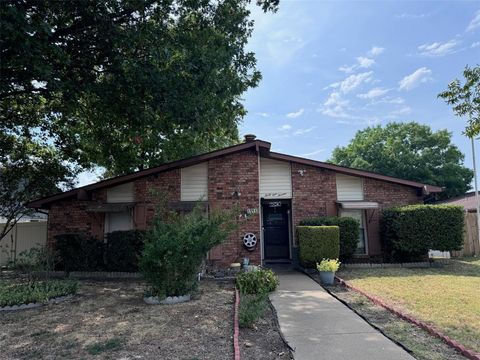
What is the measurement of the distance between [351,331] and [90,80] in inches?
332

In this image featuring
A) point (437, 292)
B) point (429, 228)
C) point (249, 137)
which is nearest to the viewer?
point (437, 292)

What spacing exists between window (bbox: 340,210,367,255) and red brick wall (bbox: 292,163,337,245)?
62cm

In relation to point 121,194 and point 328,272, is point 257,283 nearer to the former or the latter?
point 328,272

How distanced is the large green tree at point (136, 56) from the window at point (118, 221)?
316 centimetres

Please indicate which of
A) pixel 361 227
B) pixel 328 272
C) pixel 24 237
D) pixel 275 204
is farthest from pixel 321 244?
pixel 24 237

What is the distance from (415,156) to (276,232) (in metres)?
20.5

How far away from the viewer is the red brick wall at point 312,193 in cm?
1251

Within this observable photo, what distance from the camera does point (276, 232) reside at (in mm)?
13492

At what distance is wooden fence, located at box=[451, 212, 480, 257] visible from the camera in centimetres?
1462

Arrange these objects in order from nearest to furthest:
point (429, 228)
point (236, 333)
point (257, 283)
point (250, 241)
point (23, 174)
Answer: point (236, 333) → point (257, 283) → point (429, 228) → point (250, 241) → point (23, 174)

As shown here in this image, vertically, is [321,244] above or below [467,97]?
below

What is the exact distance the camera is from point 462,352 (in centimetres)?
Result: 428

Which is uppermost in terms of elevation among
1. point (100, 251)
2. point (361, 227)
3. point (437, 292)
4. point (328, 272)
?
point (361, 227)

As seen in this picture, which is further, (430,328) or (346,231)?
(346,231)
